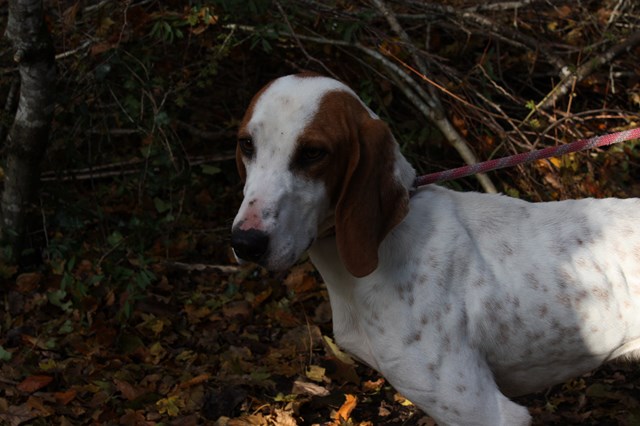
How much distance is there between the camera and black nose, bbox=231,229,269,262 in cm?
235

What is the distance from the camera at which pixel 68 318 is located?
439 cm

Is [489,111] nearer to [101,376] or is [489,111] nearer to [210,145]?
[210,145]

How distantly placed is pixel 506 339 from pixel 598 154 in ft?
9.17

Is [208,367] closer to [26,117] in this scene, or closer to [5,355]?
[5,355]

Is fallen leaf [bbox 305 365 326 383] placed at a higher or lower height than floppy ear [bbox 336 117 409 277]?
lower

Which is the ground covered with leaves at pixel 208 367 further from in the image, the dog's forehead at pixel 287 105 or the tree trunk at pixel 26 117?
the dog's forehead at pixel 287 105

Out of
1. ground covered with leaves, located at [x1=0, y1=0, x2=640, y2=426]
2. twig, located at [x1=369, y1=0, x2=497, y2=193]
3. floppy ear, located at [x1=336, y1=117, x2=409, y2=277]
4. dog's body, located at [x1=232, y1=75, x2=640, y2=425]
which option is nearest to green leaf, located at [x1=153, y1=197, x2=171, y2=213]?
ground covered with leaves, located at [x1=0, y1=0, x2=640, y2=426]

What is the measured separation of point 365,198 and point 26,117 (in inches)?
104

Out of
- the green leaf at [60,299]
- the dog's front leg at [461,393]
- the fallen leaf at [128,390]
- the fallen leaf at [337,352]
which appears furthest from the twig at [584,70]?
the green leaf at [60,299]

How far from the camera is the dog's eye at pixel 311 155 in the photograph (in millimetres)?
2484

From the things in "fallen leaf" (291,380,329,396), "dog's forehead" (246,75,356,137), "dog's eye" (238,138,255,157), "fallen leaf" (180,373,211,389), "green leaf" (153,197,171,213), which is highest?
"dog's forehead" (246,75,356,137)

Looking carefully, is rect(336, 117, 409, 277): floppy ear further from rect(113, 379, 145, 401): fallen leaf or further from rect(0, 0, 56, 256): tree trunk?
rect(0, 0, 56, 256): tree trunk

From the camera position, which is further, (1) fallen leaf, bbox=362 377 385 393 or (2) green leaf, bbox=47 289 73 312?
(2) green leaf, bbox=47 289 73 312

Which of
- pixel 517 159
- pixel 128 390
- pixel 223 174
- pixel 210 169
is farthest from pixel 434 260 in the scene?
pixel 223 174
